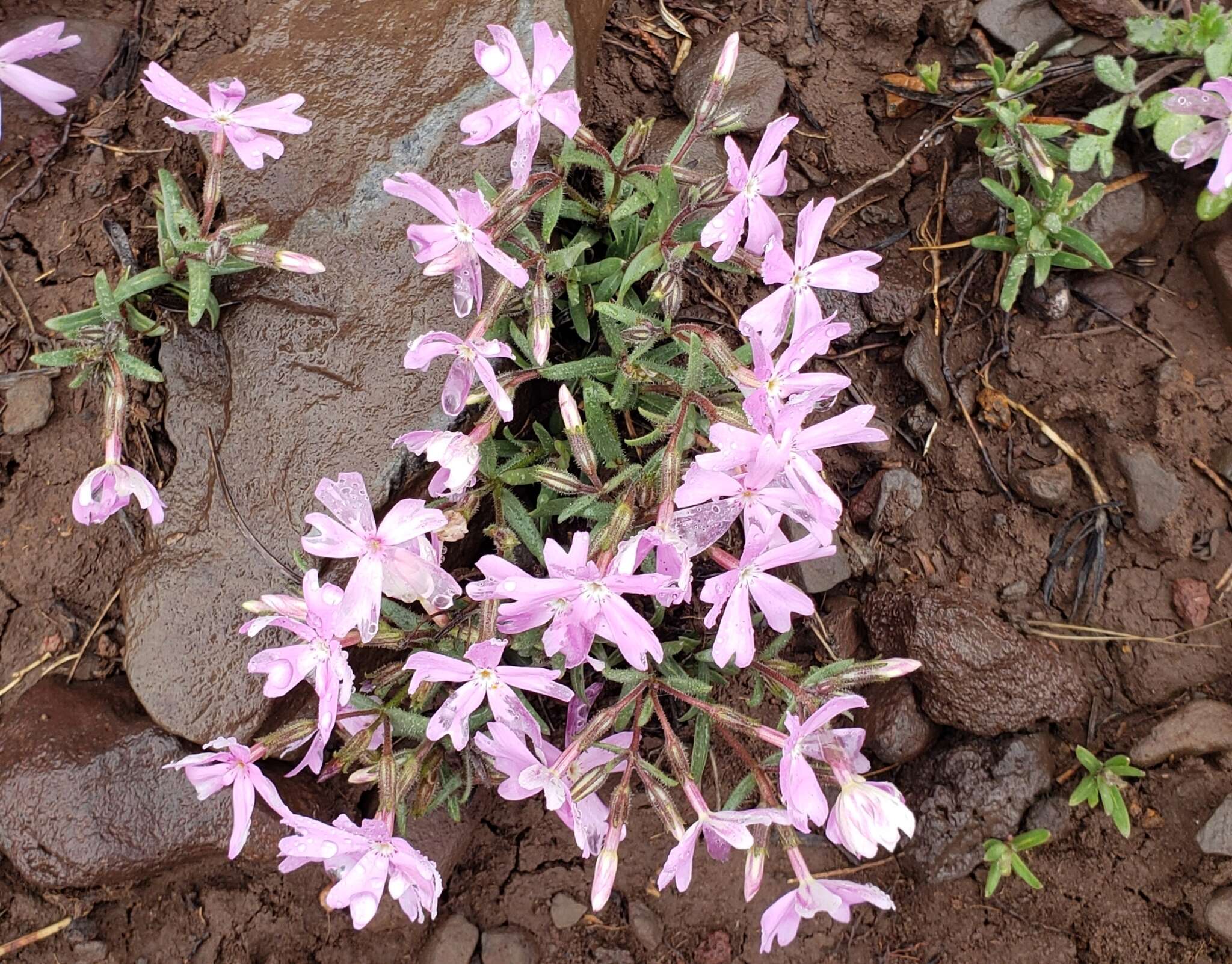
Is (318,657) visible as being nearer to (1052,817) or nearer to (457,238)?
(457,238)

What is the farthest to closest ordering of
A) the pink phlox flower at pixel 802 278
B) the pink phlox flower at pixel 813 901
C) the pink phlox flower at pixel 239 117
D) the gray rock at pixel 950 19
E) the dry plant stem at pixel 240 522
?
→ the gray rock at pixel 950 19 < the dry plant stem at pixel 240 522 < the pink phlox flower at pixel 239 117 < the pink phlox flower at pixel 813 901 < the pink phlox flower at pixel 802 278

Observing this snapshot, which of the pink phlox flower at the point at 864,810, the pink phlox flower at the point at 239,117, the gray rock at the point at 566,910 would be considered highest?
the pink phlox flower at the point at 239,117

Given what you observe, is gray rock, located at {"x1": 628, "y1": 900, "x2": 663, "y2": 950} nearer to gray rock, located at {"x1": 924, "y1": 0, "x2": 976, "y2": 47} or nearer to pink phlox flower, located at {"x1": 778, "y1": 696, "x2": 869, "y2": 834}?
pink phlox flower, located at {"x1": 778, "y1": 696, "x2": 869, "y2": 834}

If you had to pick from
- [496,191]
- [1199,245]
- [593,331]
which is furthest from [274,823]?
[1199,245]

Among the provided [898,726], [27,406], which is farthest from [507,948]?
[27,406]

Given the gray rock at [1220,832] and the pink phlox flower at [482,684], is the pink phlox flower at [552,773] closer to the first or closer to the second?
the pink phlox flower at [482,684]

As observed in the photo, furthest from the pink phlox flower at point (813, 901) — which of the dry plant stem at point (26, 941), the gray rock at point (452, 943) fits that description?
the dry plant stem at point (26, 941)

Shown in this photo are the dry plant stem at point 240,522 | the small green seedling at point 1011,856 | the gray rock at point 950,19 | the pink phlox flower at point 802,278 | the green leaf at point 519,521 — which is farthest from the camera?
the gray rock at point 950,19
